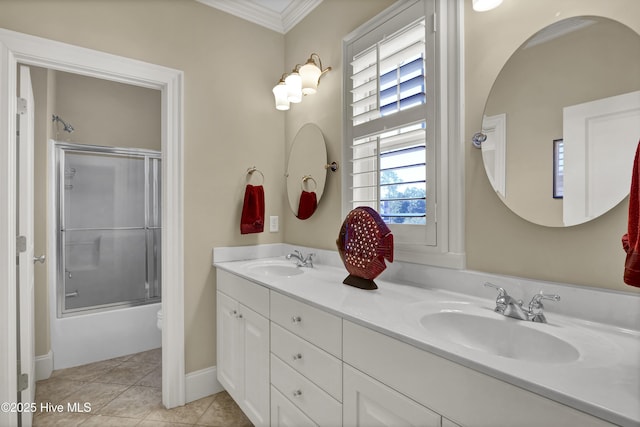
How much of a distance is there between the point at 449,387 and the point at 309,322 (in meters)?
0.58

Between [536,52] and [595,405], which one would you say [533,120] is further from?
[595,405]

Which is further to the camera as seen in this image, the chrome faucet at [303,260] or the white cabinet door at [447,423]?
the chrome faucet at [303,260]

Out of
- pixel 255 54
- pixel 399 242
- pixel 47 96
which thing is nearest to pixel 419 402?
pixel 399 242

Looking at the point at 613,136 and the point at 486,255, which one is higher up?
the point at 613,136

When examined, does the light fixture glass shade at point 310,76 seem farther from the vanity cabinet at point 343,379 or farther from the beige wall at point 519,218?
the vanity cabinet at point 343,379

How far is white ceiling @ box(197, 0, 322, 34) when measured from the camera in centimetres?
219

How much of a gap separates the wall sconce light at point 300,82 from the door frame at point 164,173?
0.63 metres

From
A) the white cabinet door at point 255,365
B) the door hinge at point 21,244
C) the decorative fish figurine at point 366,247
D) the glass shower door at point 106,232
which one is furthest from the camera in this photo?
the glass shower door at point 106,232

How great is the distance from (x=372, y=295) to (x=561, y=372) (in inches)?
27.6

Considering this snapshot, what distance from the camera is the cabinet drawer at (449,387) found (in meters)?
0.62

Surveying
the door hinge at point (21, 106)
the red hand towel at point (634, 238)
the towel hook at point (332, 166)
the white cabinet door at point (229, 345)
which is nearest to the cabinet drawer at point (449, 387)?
the red hand towel at point (634, 238)

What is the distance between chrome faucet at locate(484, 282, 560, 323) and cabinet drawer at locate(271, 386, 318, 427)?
2.56 feet

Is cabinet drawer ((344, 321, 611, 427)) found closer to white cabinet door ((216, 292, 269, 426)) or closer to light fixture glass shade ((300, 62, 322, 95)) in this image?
white cabinet door ((216, 292, 269, 426))

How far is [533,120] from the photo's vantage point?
1.11m
